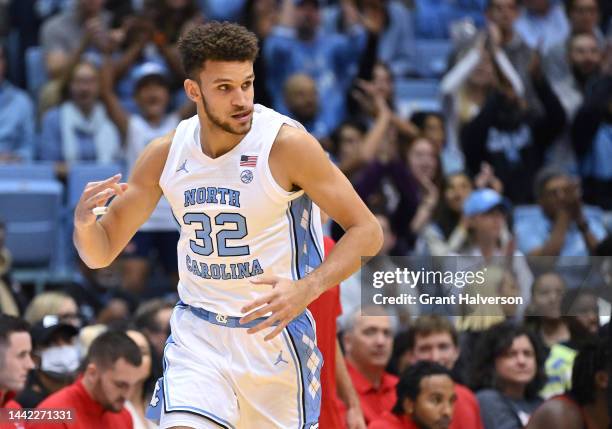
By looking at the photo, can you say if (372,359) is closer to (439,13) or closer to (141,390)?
(141,390)

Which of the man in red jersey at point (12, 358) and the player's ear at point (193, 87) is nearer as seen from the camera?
the player's ear at point (193, 87)

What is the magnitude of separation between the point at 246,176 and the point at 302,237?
14.7 inches

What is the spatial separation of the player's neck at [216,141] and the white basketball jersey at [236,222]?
0.09 ft

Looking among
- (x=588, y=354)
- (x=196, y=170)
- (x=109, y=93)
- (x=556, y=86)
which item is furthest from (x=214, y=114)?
(x=556, y=86)

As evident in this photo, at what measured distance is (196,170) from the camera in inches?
210

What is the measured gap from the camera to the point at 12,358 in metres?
6.62

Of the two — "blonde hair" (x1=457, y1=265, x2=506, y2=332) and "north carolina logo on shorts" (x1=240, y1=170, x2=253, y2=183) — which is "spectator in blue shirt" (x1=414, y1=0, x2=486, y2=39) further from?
"north carolina logo on shorts" (x1=240, y1=170, x2=253, y2=183)

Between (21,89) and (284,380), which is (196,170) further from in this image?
(21,89)

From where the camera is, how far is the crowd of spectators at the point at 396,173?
7.54 meters

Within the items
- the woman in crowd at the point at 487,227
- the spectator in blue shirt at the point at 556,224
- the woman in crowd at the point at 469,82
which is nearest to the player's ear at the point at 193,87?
the woman in crowd at the point at 487,227

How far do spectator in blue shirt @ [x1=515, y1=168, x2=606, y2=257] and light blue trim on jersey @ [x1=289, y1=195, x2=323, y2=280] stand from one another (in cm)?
566

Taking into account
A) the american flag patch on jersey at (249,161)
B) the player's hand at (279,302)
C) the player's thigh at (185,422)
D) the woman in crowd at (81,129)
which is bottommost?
the player's thigh at (185,422)

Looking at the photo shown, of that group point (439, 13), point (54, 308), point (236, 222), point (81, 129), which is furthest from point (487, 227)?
point (236, 222)

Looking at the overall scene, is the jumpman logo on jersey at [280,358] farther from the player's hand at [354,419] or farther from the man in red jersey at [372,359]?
the man in red jersey at [372,359]
